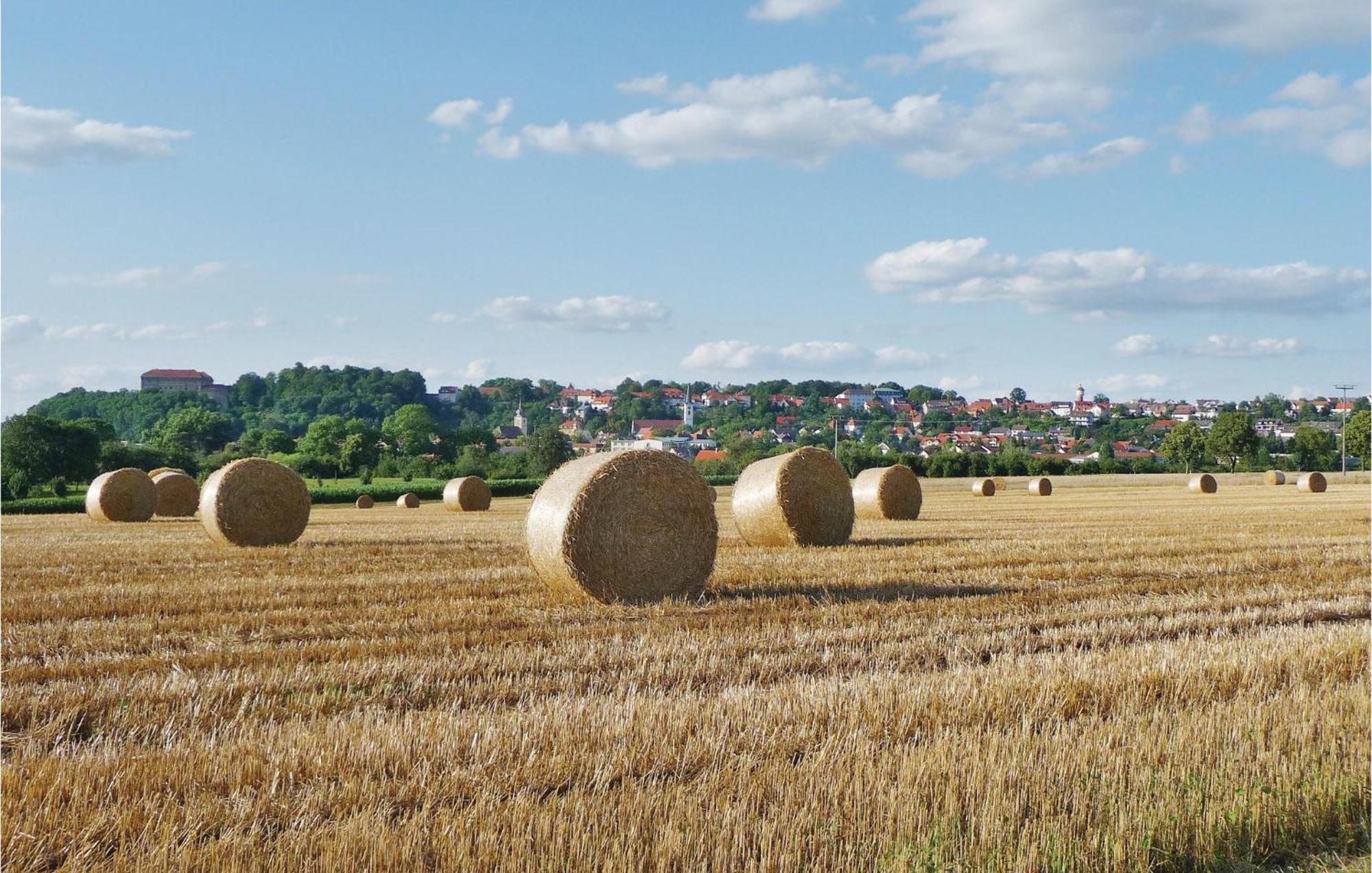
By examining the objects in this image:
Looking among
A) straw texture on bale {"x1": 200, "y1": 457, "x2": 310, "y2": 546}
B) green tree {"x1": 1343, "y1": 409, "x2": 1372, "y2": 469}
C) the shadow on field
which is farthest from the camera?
green tree {"x1": 1343, "y1": 409, "x2": 1372, "y2": 469}

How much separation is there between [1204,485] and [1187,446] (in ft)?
153

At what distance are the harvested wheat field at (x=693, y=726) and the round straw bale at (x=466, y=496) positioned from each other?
83.9ft

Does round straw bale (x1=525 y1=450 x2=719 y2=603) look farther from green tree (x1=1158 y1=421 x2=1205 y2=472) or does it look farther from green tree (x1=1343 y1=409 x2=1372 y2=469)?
green tree (x1=1343 y1=409 x2=1372 y2=469)

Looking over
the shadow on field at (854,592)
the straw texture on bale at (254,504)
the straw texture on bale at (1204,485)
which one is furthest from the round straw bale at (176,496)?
the straw texture on bale at (1204,485)

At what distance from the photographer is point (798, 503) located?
17094 mm

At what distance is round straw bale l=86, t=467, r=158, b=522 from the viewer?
94.1ft

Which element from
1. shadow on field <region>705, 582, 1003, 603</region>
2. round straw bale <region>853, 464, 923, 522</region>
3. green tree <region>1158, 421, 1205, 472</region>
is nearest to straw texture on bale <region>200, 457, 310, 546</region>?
shadow on field <region>705, 582, 1003, 603</region>

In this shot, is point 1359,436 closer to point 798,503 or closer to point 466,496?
point 466,496

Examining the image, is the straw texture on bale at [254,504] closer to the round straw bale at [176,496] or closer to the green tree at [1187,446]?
the round straw bale at [176,496]

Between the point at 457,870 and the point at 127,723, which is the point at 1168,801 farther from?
the point at 127,723

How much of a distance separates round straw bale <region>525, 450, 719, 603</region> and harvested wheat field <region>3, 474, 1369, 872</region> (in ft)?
1.39

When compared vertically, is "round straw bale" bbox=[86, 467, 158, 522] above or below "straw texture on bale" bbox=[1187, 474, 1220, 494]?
above

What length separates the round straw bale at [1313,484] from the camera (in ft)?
150

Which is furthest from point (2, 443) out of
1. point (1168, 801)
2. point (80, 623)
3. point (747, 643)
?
point (1168, 801)
